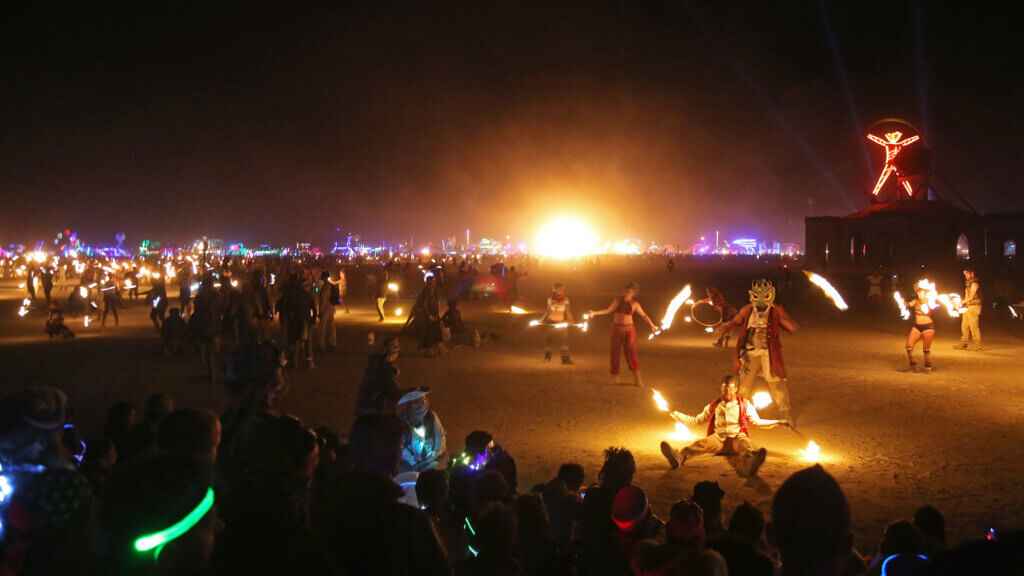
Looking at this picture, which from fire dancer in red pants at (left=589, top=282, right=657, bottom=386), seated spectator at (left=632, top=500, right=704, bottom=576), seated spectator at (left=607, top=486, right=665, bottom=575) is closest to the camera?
seated spectator at (left=632, top=500, right=704, bottom=576)

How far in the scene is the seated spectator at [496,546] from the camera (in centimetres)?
309

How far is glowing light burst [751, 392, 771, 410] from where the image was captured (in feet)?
35.2

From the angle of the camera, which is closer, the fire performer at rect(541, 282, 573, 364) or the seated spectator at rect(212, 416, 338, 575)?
the seated spectator at rect(212, 416, 338, 575)

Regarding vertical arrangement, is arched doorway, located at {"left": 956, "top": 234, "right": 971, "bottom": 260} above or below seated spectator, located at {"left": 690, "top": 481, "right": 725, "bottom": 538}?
above

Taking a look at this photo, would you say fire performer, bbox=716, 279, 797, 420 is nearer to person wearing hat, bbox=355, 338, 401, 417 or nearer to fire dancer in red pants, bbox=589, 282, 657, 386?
fire dancer in red pants, bbox=589, 282, 657, 386

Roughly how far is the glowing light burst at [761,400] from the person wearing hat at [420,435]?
588 centimetres

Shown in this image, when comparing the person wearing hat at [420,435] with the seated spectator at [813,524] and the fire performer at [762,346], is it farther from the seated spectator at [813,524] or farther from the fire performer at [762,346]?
the fire performer at [762,346]

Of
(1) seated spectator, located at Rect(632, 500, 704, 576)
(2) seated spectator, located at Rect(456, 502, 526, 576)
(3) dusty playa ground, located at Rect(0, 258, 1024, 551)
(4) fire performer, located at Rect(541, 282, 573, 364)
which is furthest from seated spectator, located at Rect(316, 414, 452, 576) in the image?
(4) fire performer, located at Rect(541, 282, 573, 364)

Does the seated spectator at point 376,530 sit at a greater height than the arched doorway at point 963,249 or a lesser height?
lesser

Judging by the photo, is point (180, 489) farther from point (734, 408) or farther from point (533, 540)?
point (734, 408)

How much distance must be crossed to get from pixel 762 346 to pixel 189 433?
8.77 m

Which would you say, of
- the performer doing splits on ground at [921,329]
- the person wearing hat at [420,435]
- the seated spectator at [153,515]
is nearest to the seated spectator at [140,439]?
the person wearing hat at [420,435]

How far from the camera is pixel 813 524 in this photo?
2166mm

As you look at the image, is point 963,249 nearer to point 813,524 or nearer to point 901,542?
point 901,542
